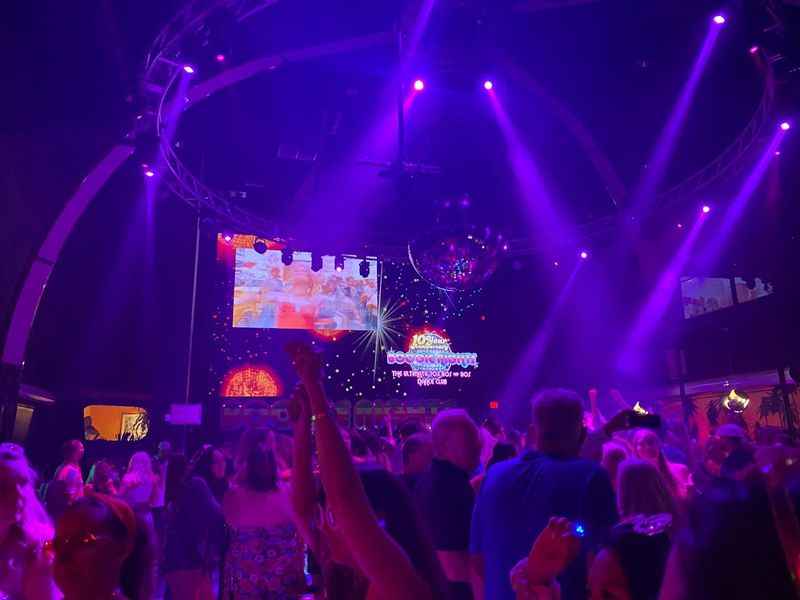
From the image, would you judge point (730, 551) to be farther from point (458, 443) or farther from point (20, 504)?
point (20, 504)

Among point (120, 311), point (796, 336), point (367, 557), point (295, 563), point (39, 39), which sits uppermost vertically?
point (39, 39)

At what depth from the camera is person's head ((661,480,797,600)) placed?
77cm

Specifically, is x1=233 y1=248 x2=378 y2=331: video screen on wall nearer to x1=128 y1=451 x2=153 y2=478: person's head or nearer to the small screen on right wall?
the small screen on right wall

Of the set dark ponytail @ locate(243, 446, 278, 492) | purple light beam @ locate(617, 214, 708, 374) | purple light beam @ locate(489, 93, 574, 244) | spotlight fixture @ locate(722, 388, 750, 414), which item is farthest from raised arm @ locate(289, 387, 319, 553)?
purple light beam @ locate(617, 214, 708, 374)

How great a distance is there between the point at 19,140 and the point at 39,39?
132 centimetres

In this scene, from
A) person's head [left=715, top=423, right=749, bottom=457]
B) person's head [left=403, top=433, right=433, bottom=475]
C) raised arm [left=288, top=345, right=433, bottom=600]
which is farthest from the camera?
person's head [left=715, top=423, right=749, bottom=457]

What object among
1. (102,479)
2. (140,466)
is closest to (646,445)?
(140,466)

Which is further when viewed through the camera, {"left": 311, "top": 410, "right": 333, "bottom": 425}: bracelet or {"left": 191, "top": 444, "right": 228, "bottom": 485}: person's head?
{"left": 191, "top": 444, "right": 228, "bottom": 485}: person's head

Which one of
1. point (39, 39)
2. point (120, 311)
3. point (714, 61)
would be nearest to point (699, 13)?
point (714, 61)

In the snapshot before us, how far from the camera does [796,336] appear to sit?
10.4 meters

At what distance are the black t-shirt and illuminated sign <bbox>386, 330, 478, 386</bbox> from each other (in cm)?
1414

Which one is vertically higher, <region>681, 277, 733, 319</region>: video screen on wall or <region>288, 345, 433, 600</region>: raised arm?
<region>681, 277, 733, 319</region>: video screen on wall

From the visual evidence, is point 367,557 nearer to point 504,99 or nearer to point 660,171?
point 504,99

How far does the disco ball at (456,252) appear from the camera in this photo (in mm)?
4473
